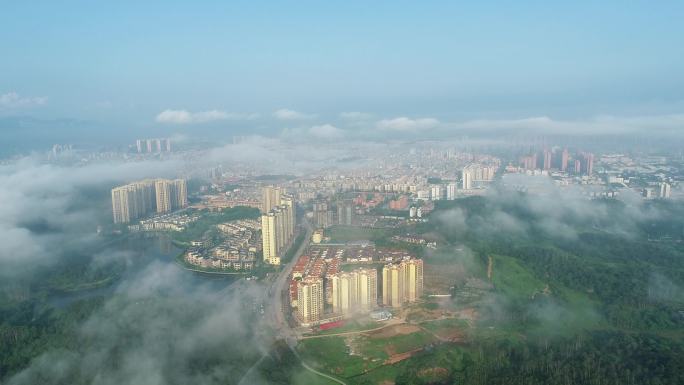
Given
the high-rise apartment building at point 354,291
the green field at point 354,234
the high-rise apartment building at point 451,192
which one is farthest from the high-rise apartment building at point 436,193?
the high-rise apartment building at point 354,291

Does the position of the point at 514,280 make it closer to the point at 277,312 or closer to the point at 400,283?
the point at 400,283

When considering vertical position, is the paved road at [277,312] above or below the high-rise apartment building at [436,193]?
below

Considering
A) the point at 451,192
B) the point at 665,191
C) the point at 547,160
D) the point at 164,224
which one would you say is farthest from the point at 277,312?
the point at 547,160

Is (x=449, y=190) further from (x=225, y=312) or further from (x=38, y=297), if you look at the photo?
(x=38, y=297)

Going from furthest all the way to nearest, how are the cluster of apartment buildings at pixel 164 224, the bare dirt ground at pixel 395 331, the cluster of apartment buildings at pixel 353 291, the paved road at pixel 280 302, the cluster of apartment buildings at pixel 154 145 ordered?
the cluster of apartment buildings at pixel 154 145
the cluster of apartment buildings at pixel 164 224
the cluster of apartment buildings at pixel 353 291
the paved road at pixel 280 302
the bare dirt ground at pixel 395 331

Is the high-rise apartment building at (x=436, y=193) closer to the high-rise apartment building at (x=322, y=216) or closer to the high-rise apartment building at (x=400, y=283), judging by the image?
the high-rise apartment building at (x=322, y=216)
